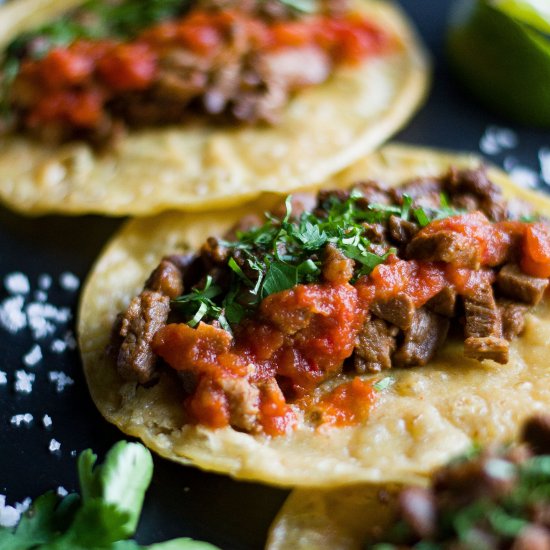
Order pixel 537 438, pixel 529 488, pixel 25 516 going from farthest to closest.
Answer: pixel 25 516 → pixel 537 438 → pixel 529 488

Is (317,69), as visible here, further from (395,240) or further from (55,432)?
(55,432)

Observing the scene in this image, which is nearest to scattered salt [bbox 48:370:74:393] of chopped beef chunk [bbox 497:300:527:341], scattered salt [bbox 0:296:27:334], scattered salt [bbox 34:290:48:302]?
scattered salt [bbox 0:296:27:334]

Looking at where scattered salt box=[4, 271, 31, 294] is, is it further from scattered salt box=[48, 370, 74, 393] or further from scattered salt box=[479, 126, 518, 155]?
scattered salt box=[479, 126, 518, 155]

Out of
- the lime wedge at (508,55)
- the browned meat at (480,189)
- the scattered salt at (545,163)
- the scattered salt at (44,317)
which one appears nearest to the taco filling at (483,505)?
the browned meat at (480,189)

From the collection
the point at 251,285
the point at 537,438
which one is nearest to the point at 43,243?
the point at 251,285

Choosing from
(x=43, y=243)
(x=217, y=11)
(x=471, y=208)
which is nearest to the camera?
(x=471, y=208)

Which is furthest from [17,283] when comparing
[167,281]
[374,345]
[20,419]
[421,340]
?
→ [421,340]

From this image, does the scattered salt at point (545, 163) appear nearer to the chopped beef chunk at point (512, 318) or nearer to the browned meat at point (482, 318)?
the chopped beef chunk at point (512, 318)

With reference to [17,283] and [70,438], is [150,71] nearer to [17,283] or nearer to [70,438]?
[17,283]
